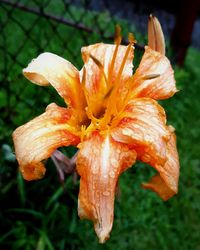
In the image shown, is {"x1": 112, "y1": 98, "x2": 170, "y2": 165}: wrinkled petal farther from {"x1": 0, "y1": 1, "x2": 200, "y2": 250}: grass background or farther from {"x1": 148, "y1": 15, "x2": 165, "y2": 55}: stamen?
{"x1": 0, "y1": 1, "x2": 200, "y2": 250}: grass background

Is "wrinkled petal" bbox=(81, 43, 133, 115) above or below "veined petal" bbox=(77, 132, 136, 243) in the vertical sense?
above

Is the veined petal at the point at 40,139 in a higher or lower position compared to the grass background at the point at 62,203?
higher

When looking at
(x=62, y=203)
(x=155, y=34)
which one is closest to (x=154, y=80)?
(x=155, y=34)

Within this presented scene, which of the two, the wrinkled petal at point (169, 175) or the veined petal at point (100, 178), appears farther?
the wrinkled petal at point (169, 175)

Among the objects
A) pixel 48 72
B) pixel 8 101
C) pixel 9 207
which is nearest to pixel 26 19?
pixel 8 101

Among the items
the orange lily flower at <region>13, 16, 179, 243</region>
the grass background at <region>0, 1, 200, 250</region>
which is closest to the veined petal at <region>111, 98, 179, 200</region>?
the orange lily flower at <region>13, 16, 179, 243</region>

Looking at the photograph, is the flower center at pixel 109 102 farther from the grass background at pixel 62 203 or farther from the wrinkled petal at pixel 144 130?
the grass background at pixel 62 203

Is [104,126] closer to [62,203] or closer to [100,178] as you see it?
[100,178]

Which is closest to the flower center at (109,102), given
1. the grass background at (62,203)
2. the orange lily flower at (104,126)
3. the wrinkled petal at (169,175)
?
the orange lily flower at (104,126)
